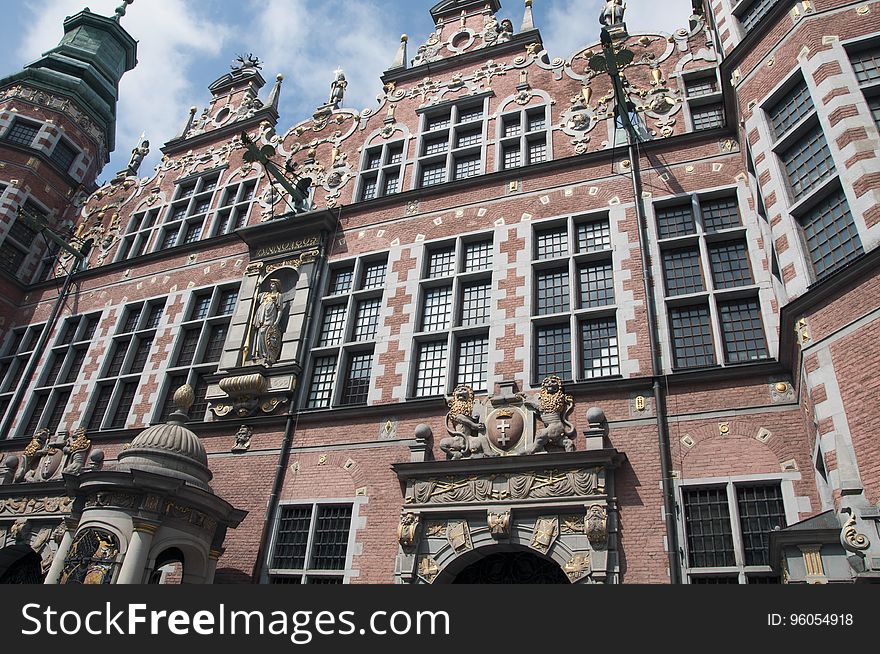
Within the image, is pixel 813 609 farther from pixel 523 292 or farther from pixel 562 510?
pixel 523 292

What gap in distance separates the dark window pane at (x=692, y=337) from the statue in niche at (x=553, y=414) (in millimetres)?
2477

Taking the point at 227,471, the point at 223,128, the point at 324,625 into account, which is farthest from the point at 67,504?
the point at 223,128

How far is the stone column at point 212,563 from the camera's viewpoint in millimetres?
14719

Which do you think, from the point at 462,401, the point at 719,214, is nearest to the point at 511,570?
the point at 462,401

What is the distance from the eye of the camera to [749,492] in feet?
40.4

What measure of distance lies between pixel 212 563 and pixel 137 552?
1.99m

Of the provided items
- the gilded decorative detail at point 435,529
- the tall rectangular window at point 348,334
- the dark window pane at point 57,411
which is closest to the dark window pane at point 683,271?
the gilded decorative detail at point 435,529

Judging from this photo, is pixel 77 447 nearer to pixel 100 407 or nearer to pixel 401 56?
pixel 100 407

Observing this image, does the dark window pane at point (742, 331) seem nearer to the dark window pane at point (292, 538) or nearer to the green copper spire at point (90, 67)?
the dark window pane at point (292, 538)

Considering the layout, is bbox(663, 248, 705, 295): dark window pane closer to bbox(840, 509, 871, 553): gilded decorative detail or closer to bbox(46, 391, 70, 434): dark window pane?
bbox(840, 509, 871, 553): gilded decorative detail

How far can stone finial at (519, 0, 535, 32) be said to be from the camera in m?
22.5

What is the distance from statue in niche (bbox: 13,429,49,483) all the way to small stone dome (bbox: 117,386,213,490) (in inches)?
289

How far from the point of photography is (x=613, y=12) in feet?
72.2

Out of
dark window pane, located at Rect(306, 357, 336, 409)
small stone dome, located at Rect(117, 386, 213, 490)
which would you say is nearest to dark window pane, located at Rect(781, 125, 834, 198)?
dark window pane, located at Rect(306, 357, 336, 409)
